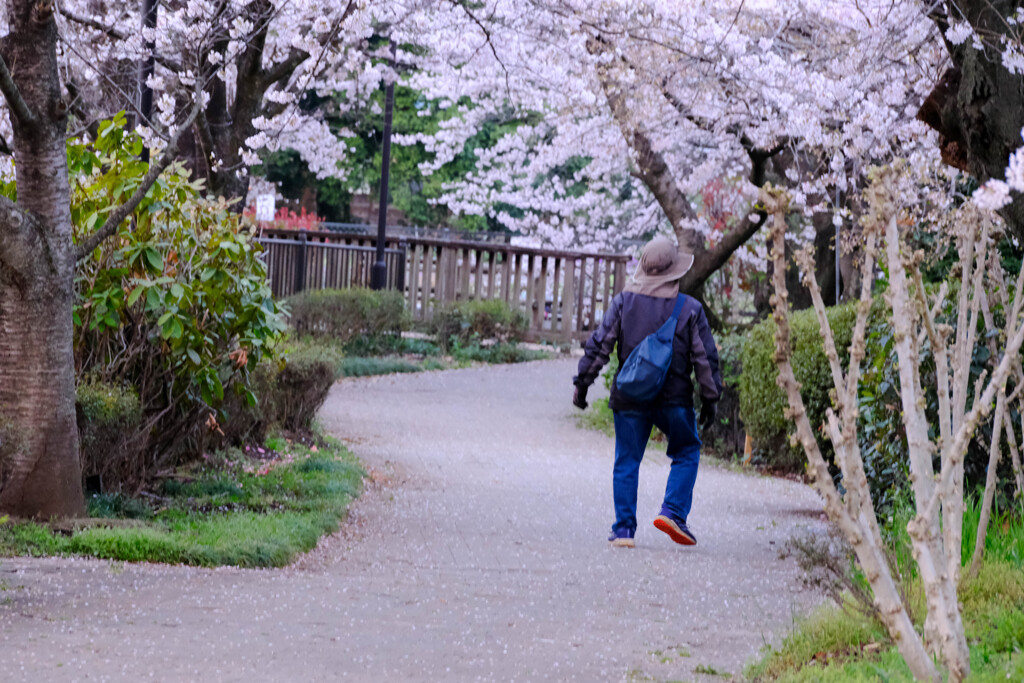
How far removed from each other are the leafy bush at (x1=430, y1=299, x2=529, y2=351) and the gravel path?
9.15 m

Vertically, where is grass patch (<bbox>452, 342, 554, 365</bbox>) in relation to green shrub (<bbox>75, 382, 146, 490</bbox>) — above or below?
below

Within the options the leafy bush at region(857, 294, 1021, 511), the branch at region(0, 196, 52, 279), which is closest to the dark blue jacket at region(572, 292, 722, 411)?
the leafy bush at region(857, 294, 1021, 511)

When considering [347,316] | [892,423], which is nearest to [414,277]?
[347,316]

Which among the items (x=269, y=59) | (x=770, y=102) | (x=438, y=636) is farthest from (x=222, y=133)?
(x=438, y=636)

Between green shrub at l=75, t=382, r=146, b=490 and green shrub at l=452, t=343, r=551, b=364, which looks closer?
green shrub at l=75, t=382, r=146, b=490

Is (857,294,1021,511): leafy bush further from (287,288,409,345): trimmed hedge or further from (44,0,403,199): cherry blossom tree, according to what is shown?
(287,288,409,345): trimmed hedge

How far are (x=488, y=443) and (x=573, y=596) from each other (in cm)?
530

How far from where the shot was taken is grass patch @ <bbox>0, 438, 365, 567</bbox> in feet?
17.4

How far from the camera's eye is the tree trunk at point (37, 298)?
5539 millimetres

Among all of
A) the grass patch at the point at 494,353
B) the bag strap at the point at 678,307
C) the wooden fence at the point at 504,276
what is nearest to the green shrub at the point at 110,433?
the bag strap at the point at 678,307

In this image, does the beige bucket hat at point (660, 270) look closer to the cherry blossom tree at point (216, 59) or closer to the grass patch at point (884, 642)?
the grass patch at point (884, 642)

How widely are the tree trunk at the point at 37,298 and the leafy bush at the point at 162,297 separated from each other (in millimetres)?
506

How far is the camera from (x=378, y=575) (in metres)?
5.38

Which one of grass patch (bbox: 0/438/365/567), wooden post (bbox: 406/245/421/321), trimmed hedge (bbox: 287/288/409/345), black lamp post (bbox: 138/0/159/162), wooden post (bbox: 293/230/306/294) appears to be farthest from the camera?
wooden post (bbox: 406/245/421/321)
